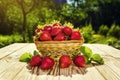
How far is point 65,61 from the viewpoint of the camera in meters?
2.66

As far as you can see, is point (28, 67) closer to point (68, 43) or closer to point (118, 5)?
point (68, 43)

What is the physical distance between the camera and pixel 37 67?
2.70 metres

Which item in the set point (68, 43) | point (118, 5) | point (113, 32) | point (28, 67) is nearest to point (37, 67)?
point (28, 67)

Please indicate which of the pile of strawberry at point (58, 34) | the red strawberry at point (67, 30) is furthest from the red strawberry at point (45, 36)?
the red strawberry at point (67, 30)

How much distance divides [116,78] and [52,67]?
0.59 metres

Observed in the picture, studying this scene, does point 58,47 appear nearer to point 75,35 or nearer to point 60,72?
point 75,35

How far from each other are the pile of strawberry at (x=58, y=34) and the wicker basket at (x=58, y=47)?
34mm

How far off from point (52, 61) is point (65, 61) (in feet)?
0.36

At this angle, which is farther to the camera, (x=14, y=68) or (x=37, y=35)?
(x=37, y=35)

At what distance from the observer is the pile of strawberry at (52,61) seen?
259 cm

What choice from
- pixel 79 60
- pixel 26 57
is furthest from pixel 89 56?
pixel 26 57

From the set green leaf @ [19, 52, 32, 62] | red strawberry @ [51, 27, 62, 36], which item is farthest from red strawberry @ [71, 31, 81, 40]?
green leaf @ [19, 52, 32, 62]

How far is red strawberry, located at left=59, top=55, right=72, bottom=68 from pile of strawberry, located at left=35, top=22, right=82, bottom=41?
0.19 m

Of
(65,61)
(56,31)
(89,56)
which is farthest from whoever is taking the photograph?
(89,56)
